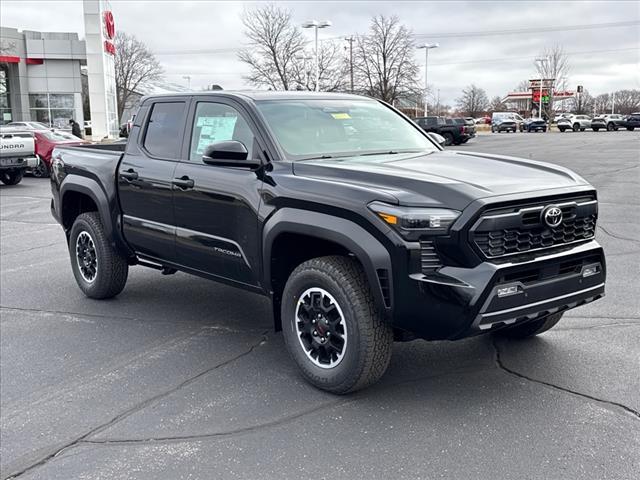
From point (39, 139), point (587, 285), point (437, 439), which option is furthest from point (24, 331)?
point (39, 139)

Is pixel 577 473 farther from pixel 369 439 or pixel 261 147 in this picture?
pixel 261 147

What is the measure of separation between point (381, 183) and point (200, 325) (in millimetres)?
2553

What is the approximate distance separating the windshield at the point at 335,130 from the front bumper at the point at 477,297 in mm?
1472

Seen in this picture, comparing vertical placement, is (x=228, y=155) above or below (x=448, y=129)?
below

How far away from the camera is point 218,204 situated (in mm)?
A: 4898

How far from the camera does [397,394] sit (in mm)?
4219

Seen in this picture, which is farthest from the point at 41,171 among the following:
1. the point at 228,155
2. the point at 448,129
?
the point at 448,129

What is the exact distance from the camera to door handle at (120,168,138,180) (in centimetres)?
576

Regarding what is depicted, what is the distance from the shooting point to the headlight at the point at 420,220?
12.0ft

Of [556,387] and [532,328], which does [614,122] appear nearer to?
[532,328]

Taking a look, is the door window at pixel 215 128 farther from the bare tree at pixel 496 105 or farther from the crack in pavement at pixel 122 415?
the bare tree at pixel 496 105

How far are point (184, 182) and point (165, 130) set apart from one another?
70 cm

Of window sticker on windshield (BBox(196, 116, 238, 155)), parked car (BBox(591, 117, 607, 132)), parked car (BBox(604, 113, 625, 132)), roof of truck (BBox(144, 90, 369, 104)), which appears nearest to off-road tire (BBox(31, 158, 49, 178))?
roof of truck (BBox(144, 90, 369, 104))

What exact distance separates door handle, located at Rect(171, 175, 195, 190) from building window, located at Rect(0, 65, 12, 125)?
5316 centimetres
